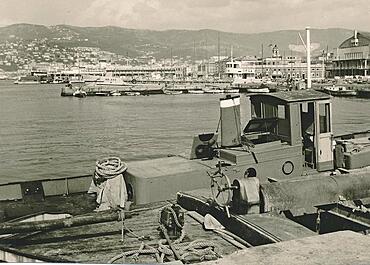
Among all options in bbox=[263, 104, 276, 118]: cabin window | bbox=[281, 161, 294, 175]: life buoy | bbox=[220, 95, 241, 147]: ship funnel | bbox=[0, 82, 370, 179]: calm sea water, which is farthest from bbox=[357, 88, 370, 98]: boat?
bbox=[220, 95, 241, 147]: ship funnel

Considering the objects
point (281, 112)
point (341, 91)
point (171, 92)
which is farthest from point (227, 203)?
point (171, 92)

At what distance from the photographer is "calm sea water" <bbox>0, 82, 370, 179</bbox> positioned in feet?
57.1

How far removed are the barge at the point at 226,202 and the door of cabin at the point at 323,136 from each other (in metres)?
0.01

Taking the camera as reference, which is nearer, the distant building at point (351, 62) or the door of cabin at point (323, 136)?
the door of cabin at point (323, 136)

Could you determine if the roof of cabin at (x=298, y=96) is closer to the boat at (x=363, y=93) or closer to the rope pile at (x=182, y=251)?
the rope pile at (x=182, y=251)

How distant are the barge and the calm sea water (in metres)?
1.91

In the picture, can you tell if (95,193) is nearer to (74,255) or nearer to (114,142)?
(74,255)

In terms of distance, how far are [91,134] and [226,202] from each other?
68.7 feet

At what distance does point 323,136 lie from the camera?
6129 millimetres

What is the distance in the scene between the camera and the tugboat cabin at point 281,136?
5.67 m

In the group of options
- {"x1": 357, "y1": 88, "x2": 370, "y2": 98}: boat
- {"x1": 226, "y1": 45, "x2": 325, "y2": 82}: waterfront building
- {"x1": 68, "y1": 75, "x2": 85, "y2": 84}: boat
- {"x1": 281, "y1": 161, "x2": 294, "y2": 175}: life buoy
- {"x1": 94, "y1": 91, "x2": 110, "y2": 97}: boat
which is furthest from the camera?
{"x1": 68, "y1": 75, "x2": 85, "y2": 84}: boat

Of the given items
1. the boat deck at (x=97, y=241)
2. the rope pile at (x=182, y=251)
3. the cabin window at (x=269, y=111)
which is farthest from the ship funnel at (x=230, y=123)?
the rope pile at (x=182, y=251)

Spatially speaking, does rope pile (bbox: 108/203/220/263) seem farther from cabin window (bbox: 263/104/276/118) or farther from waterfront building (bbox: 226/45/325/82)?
waterfront building (bbox: 226/45/325/82)

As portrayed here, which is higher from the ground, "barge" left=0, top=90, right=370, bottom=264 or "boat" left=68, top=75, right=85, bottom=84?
"boat" left=68, top=75, right=85, bottom=84
